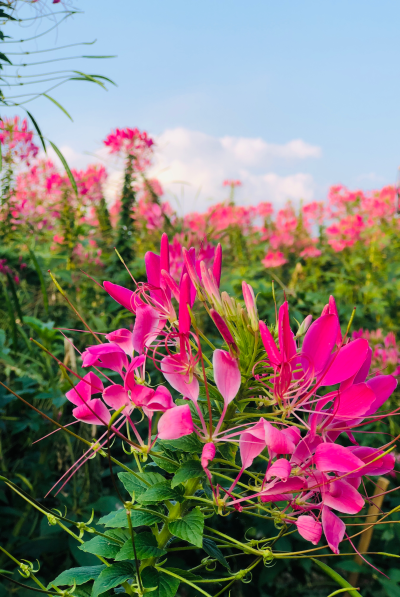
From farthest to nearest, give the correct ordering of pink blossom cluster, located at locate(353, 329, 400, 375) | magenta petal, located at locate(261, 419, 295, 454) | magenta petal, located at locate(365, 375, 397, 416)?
pink blossom cluster, located at locate(353, 329, 400, 375) < magenta petal, located at locate(365, 375, 397, 416) < magenta petal, located at locate(261, 419, 295, 454)

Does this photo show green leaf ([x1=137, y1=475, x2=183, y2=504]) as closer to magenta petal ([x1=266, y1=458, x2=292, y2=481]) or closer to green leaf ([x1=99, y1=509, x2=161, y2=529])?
green leaf ([x1=99, y1=509, x2=161, y2=529])

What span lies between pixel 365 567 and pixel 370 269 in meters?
2.00

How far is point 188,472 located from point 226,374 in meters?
0.12

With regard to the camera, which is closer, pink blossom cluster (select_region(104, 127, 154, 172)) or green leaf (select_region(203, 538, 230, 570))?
green leaf (select_region(203, 538, 230, 570))

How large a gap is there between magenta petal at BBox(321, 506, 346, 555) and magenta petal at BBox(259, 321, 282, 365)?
0.18 metres

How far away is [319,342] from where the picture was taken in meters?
0.53

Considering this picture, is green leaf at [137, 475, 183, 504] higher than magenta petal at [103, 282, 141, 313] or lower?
lower

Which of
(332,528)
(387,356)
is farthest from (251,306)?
(387,356)

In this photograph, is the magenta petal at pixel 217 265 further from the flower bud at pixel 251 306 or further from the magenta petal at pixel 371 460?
the magenta petal at pixel 371 460

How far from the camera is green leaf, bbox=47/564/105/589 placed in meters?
0.58

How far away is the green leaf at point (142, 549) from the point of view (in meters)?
0.53

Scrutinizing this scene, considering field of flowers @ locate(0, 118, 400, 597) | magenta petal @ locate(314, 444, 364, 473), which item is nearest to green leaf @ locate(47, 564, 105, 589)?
field of flowers @ locate(0, 118, 400, 597)

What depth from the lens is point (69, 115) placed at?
0.99m

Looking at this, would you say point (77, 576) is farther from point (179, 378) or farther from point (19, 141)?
point (19, 141)
